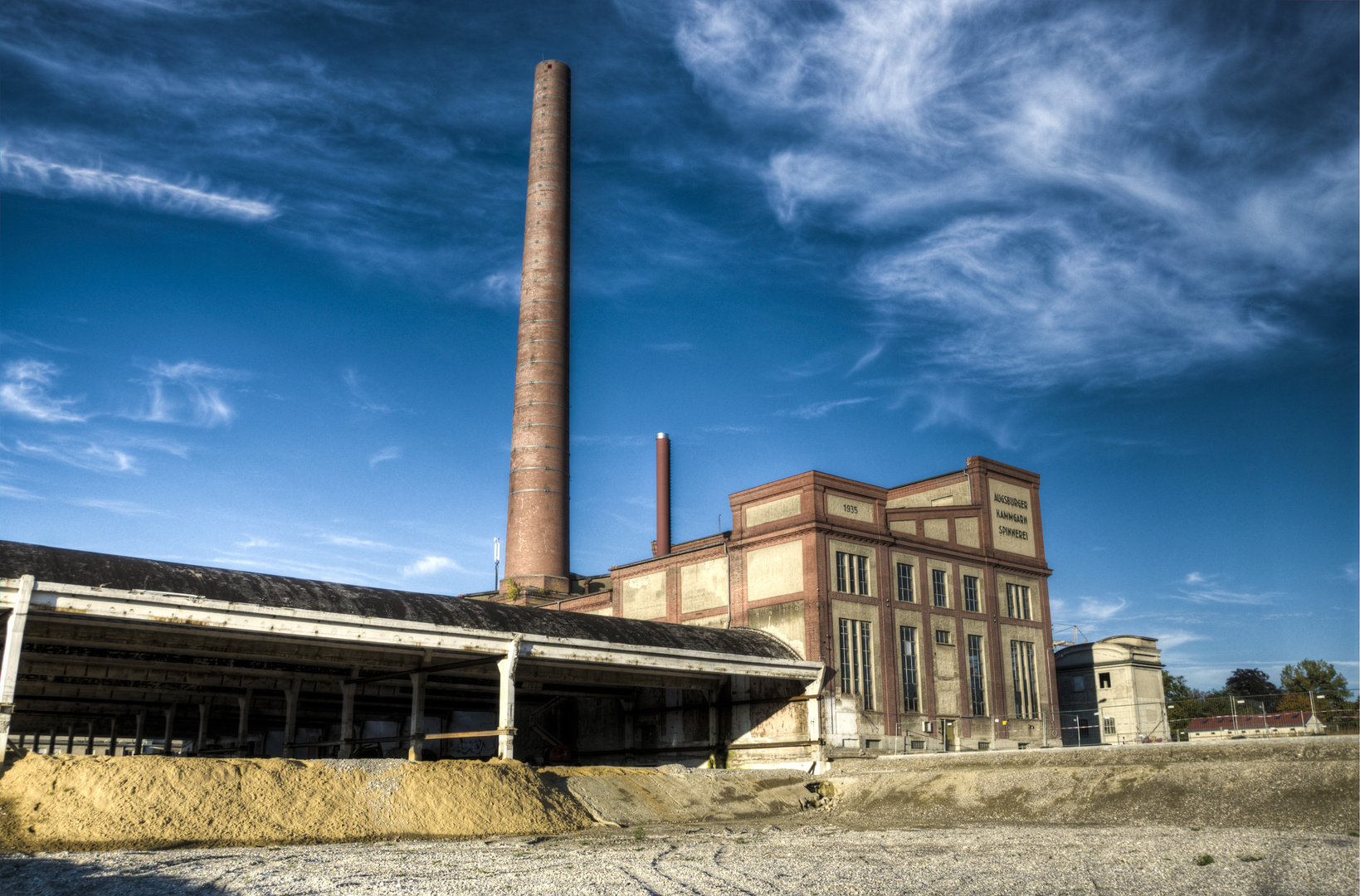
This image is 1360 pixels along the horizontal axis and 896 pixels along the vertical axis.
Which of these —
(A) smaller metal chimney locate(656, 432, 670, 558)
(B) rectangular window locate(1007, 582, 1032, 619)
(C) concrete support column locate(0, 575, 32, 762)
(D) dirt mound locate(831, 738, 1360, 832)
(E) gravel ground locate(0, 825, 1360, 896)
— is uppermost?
(A) smaller metal chimney locate(656, 432, 670, 558)

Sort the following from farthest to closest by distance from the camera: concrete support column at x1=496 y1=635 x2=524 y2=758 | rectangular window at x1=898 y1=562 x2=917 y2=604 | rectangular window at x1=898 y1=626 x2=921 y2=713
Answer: rectangular window at x1=898 y1=562 x2=917 y2=604
rectangular window at x1=898 y1=626 x2=921 y2=713
concrete support column at x1=496 y1=635 x2=524 y2=758

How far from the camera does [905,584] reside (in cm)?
3722

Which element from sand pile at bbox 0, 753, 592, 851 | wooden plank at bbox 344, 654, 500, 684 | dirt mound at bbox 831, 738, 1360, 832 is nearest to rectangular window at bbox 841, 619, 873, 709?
dirt mound at bbox 831, 738, 1360, 832

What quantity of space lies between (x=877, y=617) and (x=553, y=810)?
1823cm

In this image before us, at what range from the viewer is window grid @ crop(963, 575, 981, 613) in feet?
128

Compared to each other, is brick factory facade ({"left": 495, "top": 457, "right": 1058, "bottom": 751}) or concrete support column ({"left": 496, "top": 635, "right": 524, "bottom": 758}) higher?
brick factory facade ({"left": 495, "top": 457, "right": 1058, "bottom": 751})

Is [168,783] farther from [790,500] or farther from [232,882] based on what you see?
[790,500]

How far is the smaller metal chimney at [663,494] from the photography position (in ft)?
162

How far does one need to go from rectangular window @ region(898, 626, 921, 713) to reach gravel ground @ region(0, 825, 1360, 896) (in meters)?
17.8

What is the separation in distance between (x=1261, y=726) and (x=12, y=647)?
33.3m

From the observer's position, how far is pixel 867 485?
36812 mm

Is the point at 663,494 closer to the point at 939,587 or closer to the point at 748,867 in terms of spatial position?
the point at 939,587

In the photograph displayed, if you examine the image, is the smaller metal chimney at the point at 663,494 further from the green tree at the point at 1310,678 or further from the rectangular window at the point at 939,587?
A: the green tree at the point at 1310,678

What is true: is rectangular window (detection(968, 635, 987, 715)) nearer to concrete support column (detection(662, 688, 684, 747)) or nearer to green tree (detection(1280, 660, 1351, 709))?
concrete support column (detection(662, 688, 684, 747))
